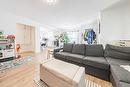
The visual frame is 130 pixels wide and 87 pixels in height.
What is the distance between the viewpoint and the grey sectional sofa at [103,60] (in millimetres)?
1874

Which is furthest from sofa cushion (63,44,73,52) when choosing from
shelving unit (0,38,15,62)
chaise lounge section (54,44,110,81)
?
shelving unit (0,38,15,62)

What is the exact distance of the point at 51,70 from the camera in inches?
70.4

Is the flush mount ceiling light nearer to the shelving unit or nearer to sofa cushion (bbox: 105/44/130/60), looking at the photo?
sofa cushion (bbox: 105/44/130/60)

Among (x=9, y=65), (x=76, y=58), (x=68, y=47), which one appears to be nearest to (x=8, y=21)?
(x=9, y=65)

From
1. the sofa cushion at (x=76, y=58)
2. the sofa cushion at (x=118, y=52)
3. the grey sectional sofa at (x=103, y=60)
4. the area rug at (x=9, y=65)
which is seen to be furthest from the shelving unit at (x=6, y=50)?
the sofa cushion at (x=118, y=52)

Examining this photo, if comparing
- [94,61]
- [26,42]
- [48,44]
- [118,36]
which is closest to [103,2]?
[118,36]

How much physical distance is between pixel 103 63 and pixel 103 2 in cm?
214

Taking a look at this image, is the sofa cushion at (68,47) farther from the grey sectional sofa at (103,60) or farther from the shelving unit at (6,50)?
the shelving unit at (6,50)

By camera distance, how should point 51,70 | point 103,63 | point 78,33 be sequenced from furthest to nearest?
point 78,33, point 103,63, point 51,70

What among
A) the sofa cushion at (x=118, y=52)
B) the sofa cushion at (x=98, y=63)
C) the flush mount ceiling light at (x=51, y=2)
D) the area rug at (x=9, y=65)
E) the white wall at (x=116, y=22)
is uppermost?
the flush mount ceiling light at (x=51, y=2)

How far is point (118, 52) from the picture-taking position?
8.47ft

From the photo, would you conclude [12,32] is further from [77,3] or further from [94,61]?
[94,61]

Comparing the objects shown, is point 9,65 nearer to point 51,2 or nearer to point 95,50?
point 51,2

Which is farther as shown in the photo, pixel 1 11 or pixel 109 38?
pixel 1 11
